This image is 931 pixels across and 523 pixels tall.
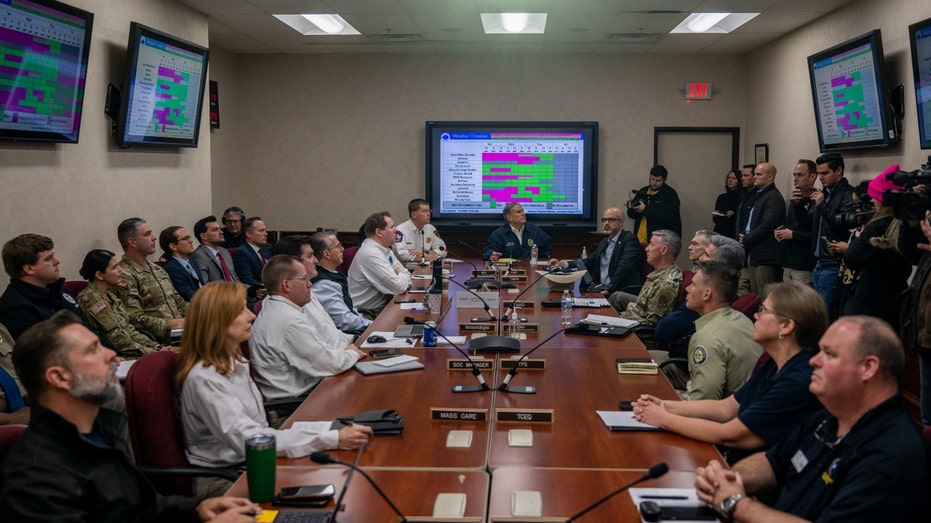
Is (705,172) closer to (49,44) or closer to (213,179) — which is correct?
(213,179)

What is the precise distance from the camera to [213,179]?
923cm

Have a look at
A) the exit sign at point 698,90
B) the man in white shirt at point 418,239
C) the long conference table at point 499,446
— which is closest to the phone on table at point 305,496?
the long conference table at point 499,446

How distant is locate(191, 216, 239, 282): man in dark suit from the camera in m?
6.33

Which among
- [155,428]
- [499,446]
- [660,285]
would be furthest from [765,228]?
Result: [155,428]

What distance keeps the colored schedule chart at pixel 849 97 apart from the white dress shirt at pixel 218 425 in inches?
207

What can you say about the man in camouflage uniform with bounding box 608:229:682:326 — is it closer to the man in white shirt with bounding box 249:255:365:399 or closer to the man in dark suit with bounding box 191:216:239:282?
the man in white shirt with bounding box 249:255:365:399

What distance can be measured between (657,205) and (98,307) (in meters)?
6.50

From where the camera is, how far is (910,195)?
13.8 ft

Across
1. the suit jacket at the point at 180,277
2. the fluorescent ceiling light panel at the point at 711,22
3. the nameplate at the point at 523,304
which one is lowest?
→ the nameplate at the point at 523,304

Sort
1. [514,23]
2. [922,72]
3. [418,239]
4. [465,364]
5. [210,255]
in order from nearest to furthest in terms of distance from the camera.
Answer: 1. [465,364]
2. [922,72]
3. [210,255]
4. [514,23]
5. [418,239]

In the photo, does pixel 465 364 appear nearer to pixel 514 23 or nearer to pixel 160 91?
pixel 160 91

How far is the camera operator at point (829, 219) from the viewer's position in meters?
5.81

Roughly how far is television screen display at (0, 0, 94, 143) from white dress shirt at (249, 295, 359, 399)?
2.16 m

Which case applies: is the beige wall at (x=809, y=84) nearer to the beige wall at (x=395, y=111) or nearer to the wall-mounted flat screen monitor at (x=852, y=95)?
the wall-mounted flat screen monitor at (x=852, y=95)
